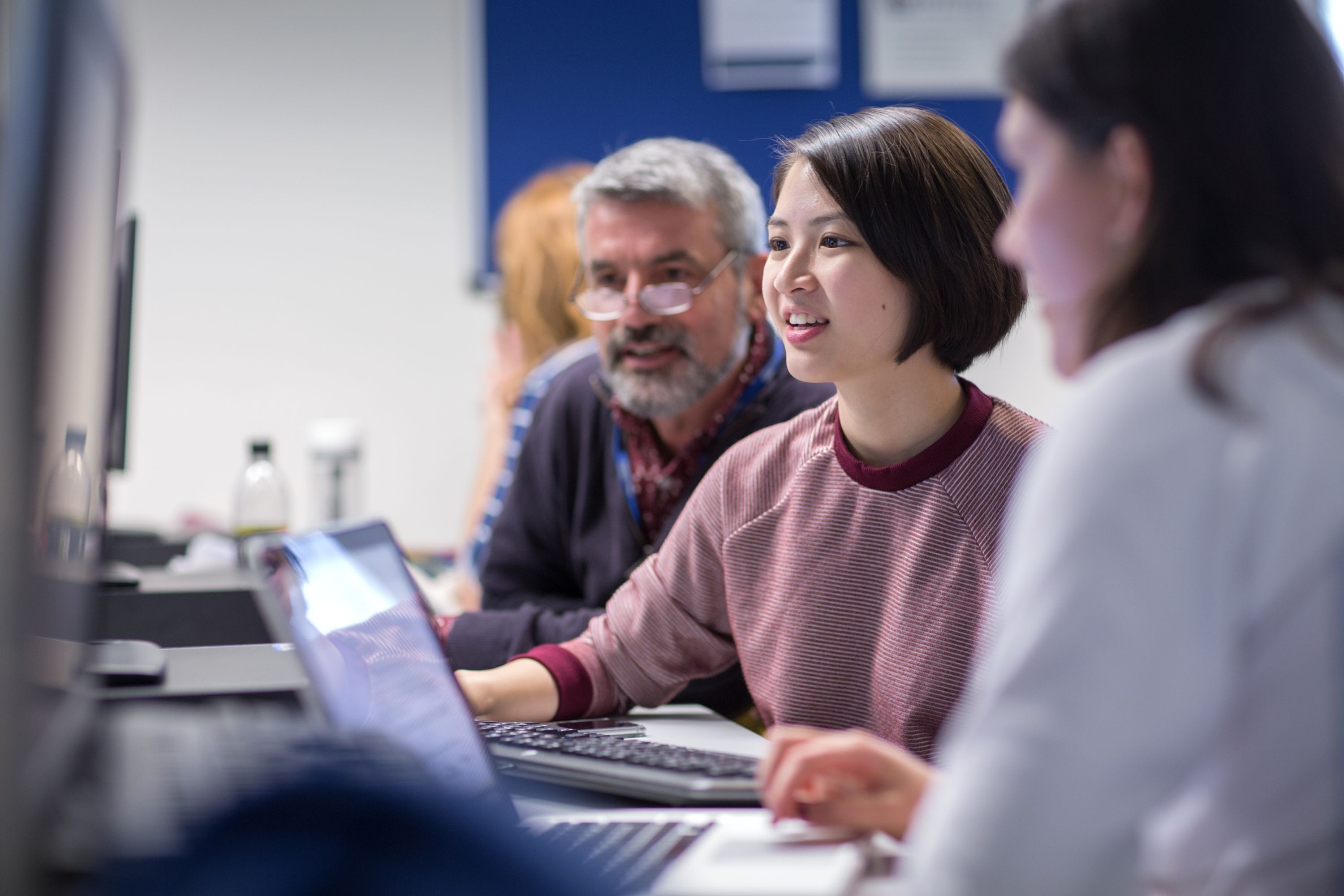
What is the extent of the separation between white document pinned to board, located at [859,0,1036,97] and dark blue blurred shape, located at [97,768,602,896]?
335 centimetres

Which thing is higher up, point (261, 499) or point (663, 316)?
point (663, 316)

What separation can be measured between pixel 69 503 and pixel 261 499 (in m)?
2.12

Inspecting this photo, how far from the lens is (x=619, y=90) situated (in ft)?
11.7

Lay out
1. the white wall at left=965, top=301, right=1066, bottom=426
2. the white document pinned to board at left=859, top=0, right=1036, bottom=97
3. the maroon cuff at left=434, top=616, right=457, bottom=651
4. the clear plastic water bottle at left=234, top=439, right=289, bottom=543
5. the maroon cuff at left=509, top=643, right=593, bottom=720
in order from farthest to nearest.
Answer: the white document pinned to board at left=859, top=0, right=1036, bottom=97 < the clear plastic water bottle at left=234, top=439, right=289, bottom=543 < the white wall at left=965, top=301, right=1066, bottom=426 < the maroon cuff at left=434, top=616, right=457, bottom=651 < the maroon cuff at left=509, top=643, right=593, bottom=720

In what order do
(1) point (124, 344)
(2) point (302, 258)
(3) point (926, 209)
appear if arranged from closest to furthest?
(3) point (926, 209), (1) point (124, 344), (2) point (302, 258)

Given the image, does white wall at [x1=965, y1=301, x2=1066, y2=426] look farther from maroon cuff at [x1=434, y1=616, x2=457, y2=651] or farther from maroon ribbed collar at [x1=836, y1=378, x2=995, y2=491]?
maroon cuff at [x1=434, y1=616, x2=457, y2=651]

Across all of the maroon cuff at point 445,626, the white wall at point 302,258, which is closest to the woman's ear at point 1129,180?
the maroon cuff at point 445,626

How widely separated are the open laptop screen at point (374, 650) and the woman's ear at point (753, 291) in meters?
0.93

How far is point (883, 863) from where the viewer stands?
2.39ft

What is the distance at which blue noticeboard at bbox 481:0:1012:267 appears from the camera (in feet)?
11.7

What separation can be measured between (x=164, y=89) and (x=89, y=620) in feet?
11.2

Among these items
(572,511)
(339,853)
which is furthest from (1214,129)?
(572,511)

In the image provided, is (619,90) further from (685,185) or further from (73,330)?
Result: (73,330)

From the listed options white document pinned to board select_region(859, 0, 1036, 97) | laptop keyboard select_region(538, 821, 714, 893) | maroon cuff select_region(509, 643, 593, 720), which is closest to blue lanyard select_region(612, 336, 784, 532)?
maroon cuff select_region(509, 643, 593, 720)
